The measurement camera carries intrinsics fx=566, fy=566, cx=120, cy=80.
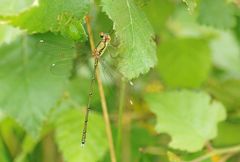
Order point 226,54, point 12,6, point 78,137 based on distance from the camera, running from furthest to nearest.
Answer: point 226,54, point 78,137, point 12,6

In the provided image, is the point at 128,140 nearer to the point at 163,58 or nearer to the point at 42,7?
the point at 163,58

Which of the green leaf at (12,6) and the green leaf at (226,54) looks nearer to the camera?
the green leaf at (12,6)

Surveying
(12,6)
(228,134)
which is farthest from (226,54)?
(12,6)

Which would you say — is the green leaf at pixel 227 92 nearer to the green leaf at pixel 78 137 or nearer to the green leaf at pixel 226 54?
the green leaf at pixel 226 54

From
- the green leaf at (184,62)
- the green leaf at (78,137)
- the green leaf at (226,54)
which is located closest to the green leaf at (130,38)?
the green leaf at (78,137)

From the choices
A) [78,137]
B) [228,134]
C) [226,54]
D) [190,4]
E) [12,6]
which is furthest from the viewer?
[226,54]

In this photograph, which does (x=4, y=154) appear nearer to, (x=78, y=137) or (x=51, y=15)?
(x=78, y=137)

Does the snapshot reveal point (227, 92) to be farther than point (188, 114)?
Yes
